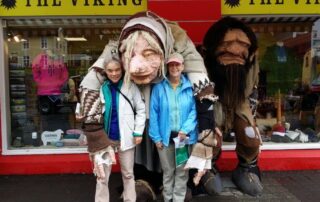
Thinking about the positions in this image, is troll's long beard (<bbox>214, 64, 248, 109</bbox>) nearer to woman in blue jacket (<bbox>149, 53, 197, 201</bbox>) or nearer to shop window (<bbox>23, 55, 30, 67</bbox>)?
woman in blue jacket (<bbox>149, 53, 197, 201</bbox>)

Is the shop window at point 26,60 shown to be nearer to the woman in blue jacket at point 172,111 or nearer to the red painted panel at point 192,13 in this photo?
the red painted panel at point 192,13

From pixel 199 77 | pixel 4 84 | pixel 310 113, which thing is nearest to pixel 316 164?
pixel 310 113

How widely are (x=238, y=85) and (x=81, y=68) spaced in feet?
8.13

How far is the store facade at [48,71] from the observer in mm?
6121

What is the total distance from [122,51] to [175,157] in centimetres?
110

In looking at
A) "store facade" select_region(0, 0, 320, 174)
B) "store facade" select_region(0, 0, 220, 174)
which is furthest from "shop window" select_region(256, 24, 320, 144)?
"store facade" select_region(0, 0, 220, 174)

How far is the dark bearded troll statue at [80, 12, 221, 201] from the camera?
4.18m

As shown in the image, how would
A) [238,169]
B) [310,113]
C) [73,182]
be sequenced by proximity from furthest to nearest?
[310,113] → [73,182] → [238,169]

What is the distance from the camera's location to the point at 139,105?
4371 millimetres

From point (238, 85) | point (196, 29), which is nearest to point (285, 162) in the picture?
point (238, 85)

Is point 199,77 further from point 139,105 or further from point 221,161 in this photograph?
point 221,161

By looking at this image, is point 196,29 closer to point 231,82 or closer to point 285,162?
point 231,82

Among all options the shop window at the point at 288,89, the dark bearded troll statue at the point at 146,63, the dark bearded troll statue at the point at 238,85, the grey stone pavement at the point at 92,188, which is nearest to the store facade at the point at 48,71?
the grey stone pavement at the point at 92,188

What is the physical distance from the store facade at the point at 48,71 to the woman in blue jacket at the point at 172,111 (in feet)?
5.68
